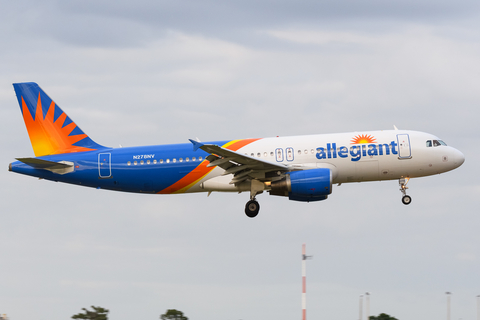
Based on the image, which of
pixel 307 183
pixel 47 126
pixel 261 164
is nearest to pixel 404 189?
pixel 307 183

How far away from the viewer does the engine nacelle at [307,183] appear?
1553 inches

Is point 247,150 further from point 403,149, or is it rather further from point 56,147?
point 56,147

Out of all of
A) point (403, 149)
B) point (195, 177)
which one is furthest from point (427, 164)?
point (195, 177)

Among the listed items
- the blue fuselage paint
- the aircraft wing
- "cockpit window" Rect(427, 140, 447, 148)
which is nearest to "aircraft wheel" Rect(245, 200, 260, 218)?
the aircraft wing

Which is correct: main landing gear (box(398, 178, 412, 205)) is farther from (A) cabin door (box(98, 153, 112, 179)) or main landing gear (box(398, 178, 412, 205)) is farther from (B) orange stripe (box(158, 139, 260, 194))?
(A) cabin door (box(98, 153, 112, 179))

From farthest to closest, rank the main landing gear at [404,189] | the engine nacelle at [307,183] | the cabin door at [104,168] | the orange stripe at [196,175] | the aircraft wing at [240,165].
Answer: the cabin door at [104,168], the main landing gear at [404,189], the orange stripe at [196,175], the engine nacelle at [307,183], the aircraft wing at [240,165]

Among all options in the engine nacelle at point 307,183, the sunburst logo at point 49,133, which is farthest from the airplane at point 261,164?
the sunburst logo at point 49,133

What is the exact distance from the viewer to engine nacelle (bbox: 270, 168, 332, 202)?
3944cm

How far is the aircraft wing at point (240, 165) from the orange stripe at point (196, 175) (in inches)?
41.8

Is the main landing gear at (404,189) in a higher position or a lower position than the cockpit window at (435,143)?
lower

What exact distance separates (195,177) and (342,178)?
9306mm

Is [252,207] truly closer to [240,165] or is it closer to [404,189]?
[240,165]

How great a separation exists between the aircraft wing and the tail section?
396 inches

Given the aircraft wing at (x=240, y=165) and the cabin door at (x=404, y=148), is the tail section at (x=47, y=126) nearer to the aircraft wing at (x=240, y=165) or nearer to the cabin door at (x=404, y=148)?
the aircraft wing at (x=240, y=165)
